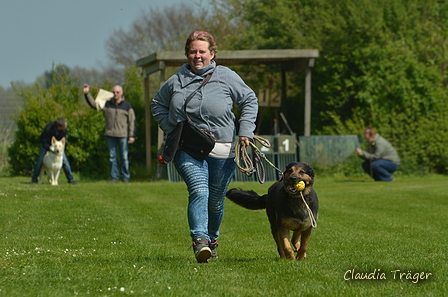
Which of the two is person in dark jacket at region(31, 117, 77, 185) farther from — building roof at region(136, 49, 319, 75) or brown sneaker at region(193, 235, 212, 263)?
brown sneaker at region(193, 235, 212, 263)

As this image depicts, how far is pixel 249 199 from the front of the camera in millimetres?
7012

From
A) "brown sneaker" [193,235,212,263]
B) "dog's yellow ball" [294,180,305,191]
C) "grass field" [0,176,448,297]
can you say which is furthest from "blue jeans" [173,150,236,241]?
"dog's yellow ball" [294,180,305,191]

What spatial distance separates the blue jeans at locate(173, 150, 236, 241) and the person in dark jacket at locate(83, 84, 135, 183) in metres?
10.9

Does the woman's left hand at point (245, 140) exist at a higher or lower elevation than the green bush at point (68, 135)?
higher

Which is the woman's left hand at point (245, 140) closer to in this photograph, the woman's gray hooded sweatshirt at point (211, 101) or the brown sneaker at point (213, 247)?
the woman's gray hooded sweatshirt at point (211, 101)

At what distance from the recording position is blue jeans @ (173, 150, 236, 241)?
6.11m

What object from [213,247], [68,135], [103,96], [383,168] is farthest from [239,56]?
[213,247]

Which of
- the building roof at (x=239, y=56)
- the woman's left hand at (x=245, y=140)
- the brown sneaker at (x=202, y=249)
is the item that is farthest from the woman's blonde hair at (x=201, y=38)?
the building roof at (x=239, y=56)

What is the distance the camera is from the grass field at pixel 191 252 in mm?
4957

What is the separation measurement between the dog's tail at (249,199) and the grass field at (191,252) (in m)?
0.50

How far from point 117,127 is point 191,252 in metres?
10.2

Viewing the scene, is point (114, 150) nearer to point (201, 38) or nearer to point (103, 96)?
point (103, 96)

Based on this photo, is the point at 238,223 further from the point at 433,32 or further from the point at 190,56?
the point at 433,32

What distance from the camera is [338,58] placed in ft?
68.8
